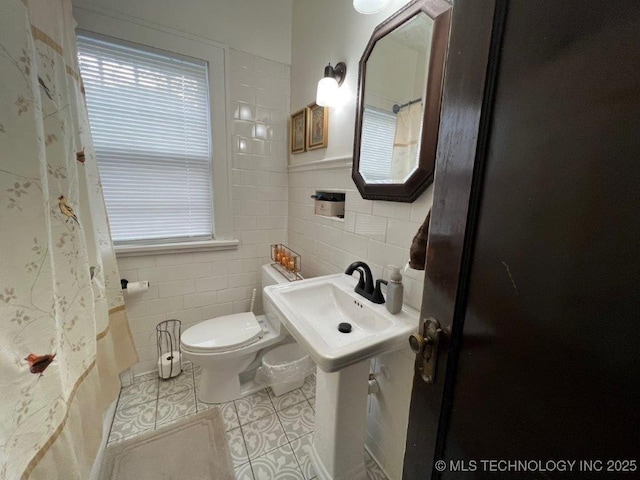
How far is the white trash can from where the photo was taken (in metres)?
1.53

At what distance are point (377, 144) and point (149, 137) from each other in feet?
4.59

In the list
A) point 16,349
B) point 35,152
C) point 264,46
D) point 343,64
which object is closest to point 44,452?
point 16,349

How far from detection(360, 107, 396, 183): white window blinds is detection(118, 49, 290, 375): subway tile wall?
0.89 metres

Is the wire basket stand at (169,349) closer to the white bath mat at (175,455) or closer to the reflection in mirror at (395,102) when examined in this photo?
the white bath mat at (175,455)

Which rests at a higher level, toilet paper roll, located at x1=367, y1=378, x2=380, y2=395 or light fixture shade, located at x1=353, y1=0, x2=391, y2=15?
light fixture shade, located at x1=353, y1=0, x2=391, y2=15

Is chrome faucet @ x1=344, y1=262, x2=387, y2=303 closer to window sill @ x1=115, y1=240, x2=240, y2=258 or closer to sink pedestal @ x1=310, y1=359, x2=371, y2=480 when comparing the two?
sink pedestal @ x1=310, y1=359, x2=371, y2=480

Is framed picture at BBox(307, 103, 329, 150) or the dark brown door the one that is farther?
framed picture at BBox(307, 103, 329, 150)

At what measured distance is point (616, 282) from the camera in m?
0.30

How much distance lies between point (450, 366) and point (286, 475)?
45.2 inches

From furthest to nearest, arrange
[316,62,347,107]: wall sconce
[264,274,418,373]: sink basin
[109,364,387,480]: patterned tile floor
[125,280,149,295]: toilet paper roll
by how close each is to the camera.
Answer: [125,280,149,295]: toilet paper roll
[316,62,347,107]: wall sconce
[109,364,387,480]: patterned tile floor
[264,274,418,373]: sink basin

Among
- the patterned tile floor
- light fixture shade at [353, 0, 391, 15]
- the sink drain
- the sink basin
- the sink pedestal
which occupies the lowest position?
the patterned tile floor

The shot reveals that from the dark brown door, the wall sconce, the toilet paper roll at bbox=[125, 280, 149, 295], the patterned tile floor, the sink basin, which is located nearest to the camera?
the dark brown door

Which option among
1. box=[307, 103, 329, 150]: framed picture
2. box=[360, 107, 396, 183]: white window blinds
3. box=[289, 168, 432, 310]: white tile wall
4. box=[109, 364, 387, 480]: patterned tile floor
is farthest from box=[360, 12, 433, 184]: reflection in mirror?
box=[109, 364, 387, 480]: patterned tile floor

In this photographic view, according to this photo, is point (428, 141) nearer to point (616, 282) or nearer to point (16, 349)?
point (616, 282)
